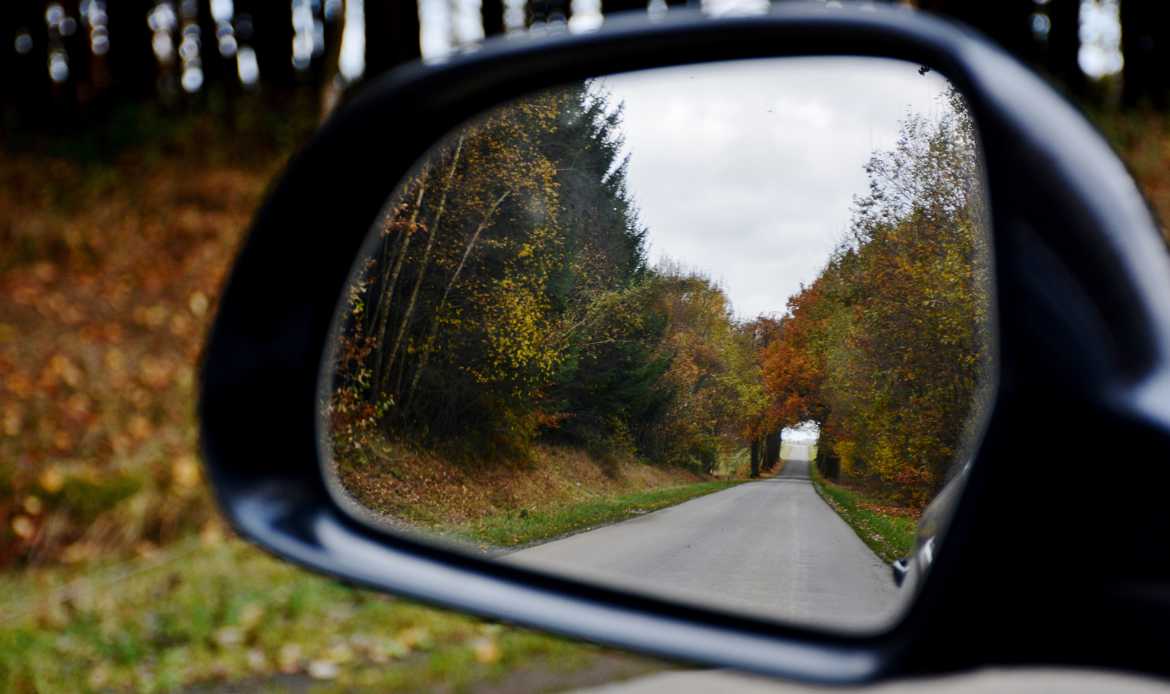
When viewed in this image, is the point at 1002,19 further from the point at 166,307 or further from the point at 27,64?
the point at 27,64

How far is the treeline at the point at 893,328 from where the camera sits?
143cm

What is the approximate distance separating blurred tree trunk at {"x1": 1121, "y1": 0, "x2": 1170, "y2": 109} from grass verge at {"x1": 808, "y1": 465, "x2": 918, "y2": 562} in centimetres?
780

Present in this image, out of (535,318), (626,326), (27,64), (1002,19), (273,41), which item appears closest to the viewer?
(626,326)

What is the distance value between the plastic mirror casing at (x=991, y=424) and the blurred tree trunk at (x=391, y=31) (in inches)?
488

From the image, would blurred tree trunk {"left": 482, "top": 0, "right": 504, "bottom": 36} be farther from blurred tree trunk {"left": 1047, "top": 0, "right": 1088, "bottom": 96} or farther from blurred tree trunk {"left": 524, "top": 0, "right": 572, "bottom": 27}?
blurred tree trunk {"left": 1047, "top": 0, "right": 1088, "bottom": 96}

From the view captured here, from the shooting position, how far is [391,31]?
13.6 meters

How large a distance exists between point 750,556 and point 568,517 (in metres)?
0.36

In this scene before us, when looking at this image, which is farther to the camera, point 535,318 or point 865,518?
point 535,318

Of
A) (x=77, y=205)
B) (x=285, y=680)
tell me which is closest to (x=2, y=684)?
(x=285, y=680)

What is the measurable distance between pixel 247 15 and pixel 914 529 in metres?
18.8

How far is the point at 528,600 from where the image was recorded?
1.51m

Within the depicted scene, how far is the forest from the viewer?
4.77 ft

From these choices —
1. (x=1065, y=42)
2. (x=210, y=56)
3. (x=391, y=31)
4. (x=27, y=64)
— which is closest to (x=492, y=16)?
(x=391, y=31)

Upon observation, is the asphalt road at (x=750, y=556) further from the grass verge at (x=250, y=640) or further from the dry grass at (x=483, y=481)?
the grass verge at (x=250, y=640)
